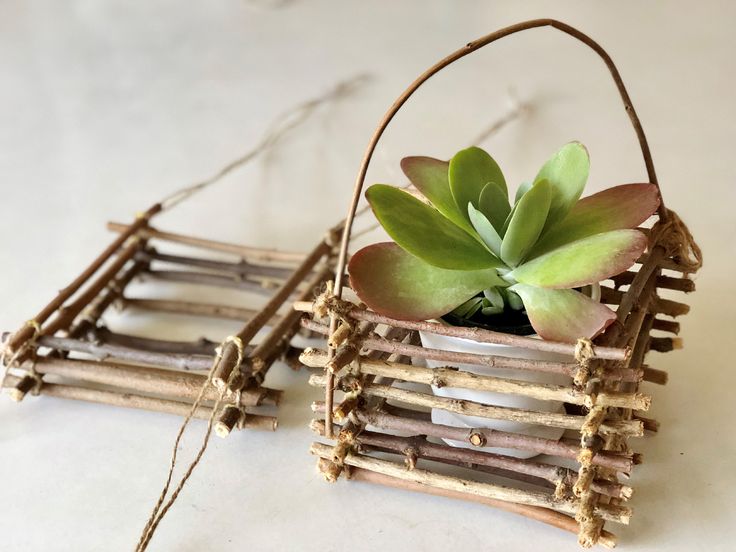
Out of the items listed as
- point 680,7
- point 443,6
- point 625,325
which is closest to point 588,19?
point 680,7

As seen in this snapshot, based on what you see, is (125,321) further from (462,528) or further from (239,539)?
(462,528)

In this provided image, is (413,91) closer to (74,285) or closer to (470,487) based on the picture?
(470,487)

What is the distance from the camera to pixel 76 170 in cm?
154

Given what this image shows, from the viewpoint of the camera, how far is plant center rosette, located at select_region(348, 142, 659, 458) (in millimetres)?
695

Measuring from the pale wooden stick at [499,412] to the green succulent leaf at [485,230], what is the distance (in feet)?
0.42

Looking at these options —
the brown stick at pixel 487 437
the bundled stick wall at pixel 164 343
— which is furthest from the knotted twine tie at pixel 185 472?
the brown stick at pixel 487 437

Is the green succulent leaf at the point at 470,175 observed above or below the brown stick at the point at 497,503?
above

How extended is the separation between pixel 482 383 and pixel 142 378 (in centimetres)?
39

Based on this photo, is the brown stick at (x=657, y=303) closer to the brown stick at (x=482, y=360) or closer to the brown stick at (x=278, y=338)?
the brown stick at (x=482, y=360)

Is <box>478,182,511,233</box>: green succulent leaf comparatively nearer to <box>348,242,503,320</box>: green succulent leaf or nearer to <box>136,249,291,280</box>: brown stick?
<box>348,242,503,320</box>: green succulent leaf

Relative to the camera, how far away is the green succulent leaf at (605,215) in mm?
754

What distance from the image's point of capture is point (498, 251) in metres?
0.74

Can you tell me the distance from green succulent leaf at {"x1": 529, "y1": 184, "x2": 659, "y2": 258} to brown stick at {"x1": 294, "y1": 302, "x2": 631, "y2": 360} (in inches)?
3.6

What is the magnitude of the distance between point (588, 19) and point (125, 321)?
3.50ft
